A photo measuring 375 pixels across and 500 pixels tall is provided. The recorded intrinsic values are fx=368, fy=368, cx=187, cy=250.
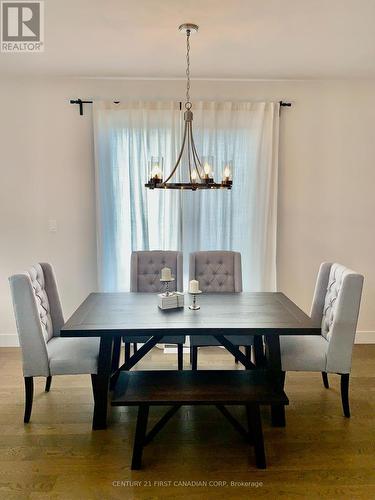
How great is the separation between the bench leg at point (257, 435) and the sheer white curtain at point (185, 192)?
1.83m

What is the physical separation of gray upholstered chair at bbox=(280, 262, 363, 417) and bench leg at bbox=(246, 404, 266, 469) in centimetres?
48

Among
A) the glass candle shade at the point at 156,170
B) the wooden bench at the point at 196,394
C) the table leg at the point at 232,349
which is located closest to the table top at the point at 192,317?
the table leg at the point at 232,349

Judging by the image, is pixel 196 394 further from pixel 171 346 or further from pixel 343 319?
pixel 171 346

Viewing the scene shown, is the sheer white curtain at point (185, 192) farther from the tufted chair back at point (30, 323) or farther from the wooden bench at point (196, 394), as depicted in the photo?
the wooden bench at point (196, 394)

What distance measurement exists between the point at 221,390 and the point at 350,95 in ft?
10.4

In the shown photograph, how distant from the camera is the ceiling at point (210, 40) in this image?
2.36 metres

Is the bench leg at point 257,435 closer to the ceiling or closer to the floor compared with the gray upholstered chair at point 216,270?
closer to the floor

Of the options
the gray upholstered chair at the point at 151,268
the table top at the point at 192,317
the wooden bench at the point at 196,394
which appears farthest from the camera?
the gray upholstered chair at the point at 151,268

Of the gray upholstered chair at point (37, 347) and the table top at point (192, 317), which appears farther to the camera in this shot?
the gray upholstered chair at point (37, 347)

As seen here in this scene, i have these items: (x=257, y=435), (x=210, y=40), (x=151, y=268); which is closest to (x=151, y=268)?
(x=151, y=268)

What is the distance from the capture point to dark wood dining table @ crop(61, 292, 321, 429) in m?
2.14
